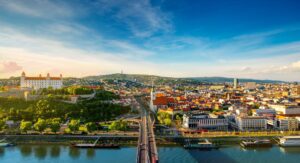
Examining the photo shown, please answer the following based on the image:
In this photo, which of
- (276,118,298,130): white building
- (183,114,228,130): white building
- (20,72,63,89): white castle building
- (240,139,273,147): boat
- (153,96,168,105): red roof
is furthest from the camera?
(20,72,63,89): white castle building

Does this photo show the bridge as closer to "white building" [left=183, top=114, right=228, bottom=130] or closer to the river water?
the river water

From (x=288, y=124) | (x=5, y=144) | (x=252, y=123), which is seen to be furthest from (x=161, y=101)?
(x=5, y=144)

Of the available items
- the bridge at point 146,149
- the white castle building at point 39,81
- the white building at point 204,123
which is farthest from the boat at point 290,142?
the white castle building at point 39,81

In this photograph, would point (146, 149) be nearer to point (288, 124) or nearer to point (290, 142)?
point (290, 142)

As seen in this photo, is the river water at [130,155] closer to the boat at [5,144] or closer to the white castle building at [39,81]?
the boat at [5,144]

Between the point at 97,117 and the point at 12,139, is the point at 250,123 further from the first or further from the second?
the point at 12,139

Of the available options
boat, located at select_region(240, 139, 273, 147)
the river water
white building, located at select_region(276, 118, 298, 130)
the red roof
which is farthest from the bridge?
the red roof
